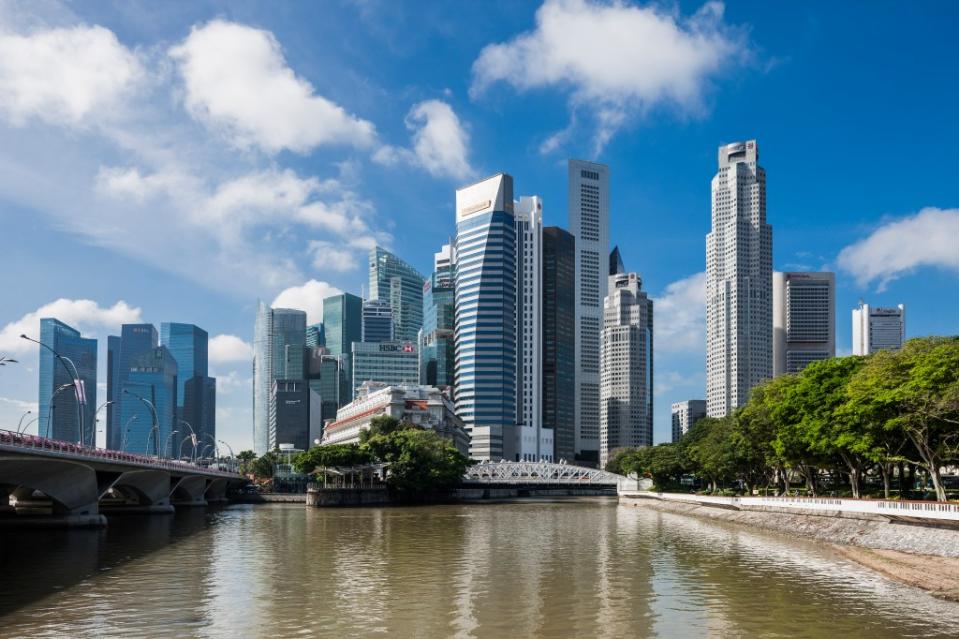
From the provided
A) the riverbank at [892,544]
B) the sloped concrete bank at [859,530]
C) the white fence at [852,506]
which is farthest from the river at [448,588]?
the white fence at [852,506]

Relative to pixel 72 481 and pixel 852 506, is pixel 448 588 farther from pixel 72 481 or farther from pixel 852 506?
pixel 72 481

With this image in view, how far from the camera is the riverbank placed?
4900cm

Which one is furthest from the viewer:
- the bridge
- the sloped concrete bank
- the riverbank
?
the bridge

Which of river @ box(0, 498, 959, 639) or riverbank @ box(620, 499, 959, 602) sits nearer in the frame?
river @ box(0, 498, 959, 639)

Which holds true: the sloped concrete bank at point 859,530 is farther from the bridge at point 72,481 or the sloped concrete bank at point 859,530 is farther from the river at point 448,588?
the bridge at point 72,481

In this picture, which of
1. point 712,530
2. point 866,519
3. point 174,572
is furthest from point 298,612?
point 712,530

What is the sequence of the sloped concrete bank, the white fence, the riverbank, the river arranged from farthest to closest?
1. the white fence
2. the sloped concrete bank
3. the riverbank
4. the river

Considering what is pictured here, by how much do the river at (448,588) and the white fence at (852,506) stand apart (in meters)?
6.38

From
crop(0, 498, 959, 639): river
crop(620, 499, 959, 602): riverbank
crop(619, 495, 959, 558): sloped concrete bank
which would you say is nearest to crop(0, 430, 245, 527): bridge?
crop(0, 498, 959, 639): river

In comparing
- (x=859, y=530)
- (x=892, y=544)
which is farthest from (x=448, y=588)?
(x=859, y=530)

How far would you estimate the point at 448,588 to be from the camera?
157ft

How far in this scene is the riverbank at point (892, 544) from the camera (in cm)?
4900

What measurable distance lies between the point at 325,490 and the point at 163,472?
107 feet

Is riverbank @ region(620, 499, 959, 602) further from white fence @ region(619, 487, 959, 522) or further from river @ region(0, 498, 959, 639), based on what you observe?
river @ region(0, 498, 959, 639)
